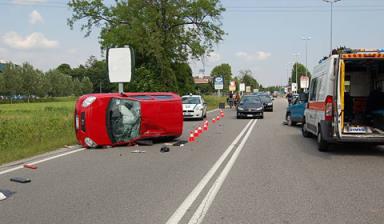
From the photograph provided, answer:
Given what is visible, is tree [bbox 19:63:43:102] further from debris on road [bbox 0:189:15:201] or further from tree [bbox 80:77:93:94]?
debris on road [bbox 0:189:15:201]

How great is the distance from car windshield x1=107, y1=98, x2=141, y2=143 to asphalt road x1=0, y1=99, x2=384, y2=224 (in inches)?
48.5

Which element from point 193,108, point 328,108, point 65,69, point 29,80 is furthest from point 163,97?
point 65,69

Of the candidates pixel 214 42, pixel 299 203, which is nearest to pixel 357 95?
pixel 299 203

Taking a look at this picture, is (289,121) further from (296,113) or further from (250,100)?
(250,100)

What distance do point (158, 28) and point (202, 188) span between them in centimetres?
3746

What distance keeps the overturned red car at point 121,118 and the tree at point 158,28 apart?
1097 inches

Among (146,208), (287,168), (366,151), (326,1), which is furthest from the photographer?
(326,1)

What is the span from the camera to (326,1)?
41.3m

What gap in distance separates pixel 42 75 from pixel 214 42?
7156cm

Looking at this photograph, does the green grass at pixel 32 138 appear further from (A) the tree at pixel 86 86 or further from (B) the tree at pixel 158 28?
(A) the tree at pixel 86 86

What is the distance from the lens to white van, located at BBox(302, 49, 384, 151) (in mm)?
11500

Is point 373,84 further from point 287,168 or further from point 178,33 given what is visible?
point 178,33

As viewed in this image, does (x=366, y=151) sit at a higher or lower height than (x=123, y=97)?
lower

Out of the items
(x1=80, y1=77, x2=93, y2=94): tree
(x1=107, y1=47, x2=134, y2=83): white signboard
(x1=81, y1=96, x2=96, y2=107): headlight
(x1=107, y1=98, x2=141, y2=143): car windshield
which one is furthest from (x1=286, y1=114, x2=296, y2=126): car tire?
(x1=80, y1=77, x2=93, y2=94): tree
